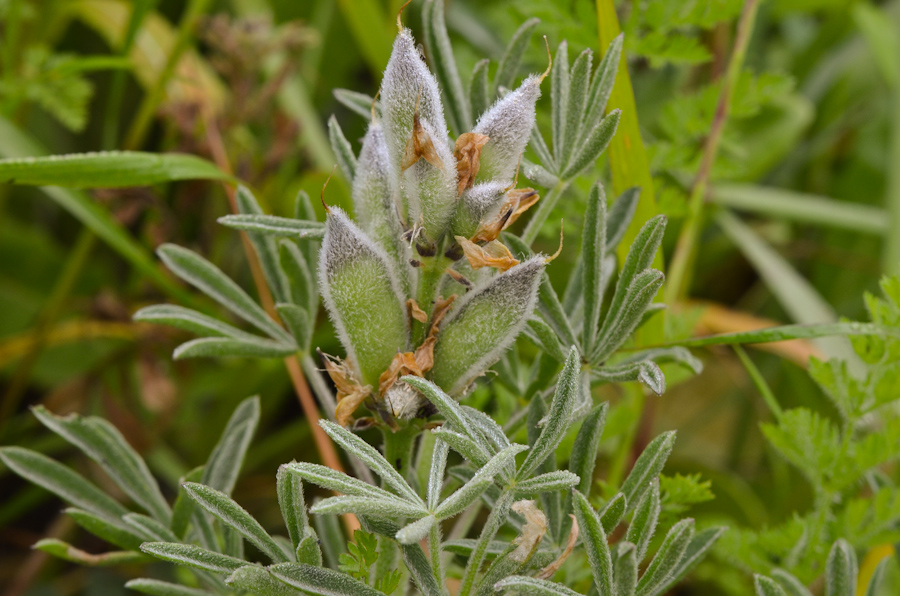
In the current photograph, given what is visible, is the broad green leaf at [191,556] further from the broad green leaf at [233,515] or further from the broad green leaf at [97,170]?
the broad green leaf at [97,170]

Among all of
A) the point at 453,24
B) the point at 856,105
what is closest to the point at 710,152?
the point at 453,24

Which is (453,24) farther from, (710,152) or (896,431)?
(896,431)

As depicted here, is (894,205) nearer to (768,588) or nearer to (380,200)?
(768,588)

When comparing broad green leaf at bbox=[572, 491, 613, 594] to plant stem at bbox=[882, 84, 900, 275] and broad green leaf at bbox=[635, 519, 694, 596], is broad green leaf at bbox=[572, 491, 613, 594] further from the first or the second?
plant stem at bbox=[882, 84, 900, 275]

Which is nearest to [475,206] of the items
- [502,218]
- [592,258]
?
[502,218]

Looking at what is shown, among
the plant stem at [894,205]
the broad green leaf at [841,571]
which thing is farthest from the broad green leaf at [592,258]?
the plant stem at [894,205]

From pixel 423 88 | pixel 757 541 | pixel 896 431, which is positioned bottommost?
pixel 757 541
